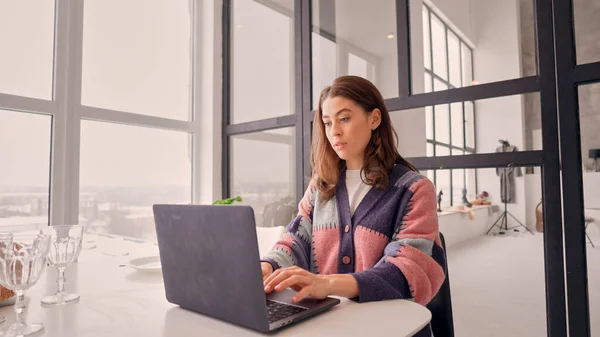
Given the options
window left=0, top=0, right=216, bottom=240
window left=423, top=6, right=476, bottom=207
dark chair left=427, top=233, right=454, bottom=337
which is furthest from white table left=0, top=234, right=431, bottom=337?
window left=0, top=0, right=216, bottom=240

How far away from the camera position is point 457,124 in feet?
5.90

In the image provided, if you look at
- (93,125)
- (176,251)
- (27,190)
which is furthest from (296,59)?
(176,251)

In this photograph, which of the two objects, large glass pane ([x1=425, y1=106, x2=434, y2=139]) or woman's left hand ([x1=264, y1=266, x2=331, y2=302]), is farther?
large glass pane ([x1=425, y1=106, x2=434, y2=139])

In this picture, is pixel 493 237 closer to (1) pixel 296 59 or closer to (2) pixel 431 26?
(2) pixel 431 26

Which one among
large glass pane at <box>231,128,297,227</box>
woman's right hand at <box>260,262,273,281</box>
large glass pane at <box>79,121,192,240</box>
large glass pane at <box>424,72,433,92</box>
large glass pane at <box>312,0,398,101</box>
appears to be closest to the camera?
woman's right hand at <box>260,262,273,281</box>

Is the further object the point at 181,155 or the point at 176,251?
the point at 181,155

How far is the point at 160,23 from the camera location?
2758 millimetres

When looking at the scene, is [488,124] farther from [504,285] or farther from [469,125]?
[504,285]

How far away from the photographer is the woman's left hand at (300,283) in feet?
2.54

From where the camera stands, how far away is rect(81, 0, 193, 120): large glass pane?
92.4 inches

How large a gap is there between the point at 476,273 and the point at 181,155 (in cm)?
210

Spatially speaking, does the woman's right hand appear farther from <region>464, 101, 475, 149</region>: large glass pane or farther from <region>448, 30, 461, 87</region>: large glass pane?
<region>448, 30, 461, 87</region>: large glass pane

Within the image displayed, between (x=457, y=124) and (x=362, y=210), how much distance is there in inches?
35.1

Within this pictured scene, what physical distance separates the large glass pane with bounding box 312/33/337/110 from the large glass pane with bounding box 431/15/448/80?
0.58 meters
